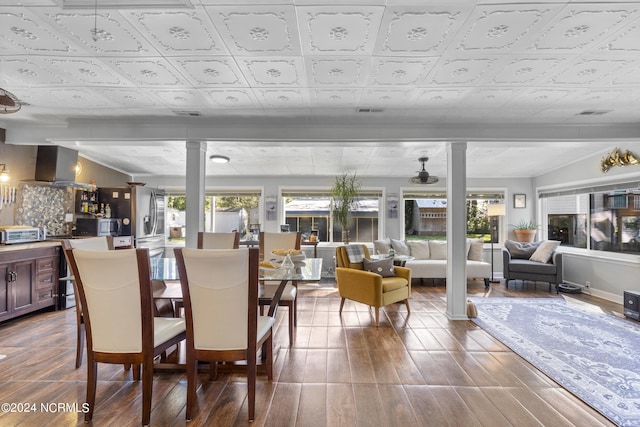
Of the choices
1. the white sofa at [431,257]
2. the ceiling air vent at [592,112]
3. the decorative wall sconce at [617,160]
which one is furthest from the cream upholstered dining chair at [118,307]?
the decorative wall sconce at [617,160]

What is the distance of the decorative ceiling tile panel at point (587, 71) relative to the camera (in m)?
2.43

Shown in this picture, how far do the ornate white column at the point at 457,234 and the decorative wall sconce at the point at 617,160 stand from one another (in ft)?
8.71

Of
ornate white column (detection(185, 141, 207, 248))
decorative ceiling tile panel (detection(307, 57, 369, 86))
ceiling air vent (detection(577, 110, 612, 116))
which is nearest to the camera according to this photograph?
decorative ceiling tile panel (detection(307, 57, 369, 86))

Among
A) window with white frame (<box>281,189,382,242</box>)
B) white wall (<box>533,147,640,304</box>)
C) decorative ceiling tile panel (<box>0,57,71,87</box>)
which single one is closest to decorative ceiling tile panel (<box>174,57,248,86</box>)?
decorative ceiling tile panel (<box>0,57,71,87</box>)

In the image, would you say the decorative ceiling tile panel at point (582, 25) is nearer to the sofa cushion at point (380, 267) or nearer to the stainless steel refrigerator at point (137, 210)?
the sofa cushion at point (380, 267)

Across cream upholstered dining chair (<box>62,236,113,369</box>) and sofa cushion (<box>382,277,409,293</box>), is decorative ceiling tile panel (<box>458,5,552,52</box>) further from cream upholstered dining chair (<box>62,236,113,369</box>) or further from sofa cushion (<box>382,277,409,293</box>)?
cream upholstered dining chair (<box>62,236,113,369</box>)

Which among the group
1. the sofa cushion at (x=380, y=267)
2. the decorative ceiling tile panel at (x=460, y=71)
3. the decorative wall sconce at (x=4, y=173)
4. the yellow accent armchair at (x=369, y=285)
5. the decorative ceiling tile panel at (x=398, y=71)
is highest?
the decorative ceiling tile panel at (x=460, y=71)

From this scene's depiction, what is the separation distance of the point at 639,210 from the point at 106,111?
7358 mm

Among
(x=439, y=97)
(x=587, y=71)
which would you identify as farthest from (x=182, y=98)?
(x=587, y=71)

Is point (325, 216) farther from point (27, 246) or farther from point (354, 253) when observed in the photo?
point (27, 246)

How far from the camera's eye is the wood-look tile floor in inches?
77.9

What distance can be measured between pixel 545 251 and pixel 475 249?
1.13m

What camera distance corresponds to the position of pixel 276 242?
373 centimetres

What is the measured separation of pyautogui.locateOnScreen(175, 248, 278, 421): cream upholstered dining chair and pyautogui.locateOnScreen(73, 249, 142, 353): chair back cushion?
0.89ft
